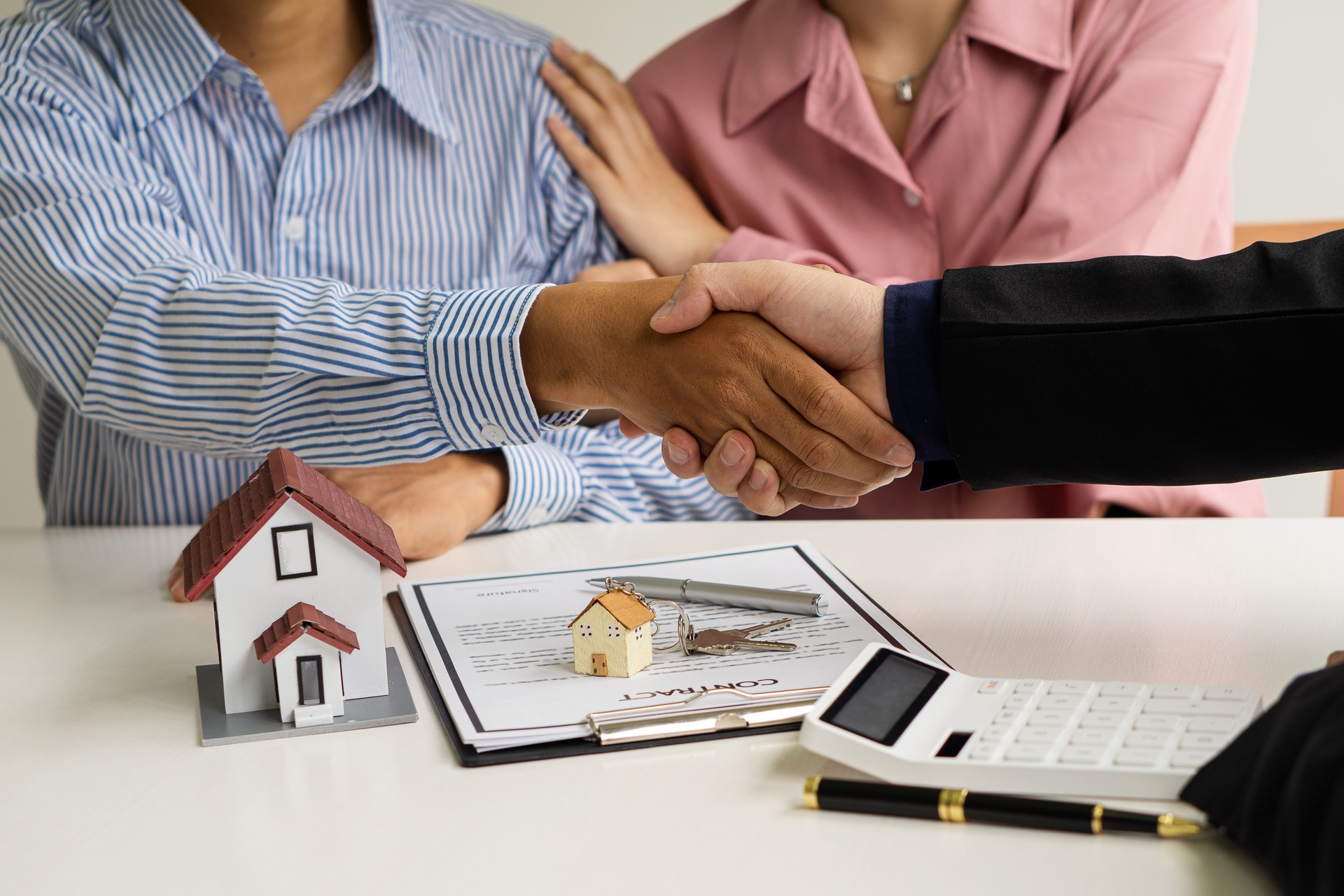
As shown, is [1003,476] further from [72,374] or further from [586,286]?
[72,374]

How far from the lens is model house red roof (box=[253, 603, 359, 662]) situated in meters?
0.66

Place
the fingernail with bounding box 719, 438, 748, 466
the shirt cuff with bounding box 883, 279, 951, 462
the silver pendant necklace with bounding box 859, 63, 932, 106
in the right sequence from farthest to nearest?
the silver pendant necklace with bounding box 859, 63, 932, 106 < the fingernail with bounding box 719, 438, 748, 466 < the shirt cuff with bounding box 883, 279, 951, 462

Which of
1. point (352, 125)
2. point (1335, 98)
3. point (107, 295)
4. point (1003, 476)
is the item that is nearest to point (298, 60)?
point (352, 125)

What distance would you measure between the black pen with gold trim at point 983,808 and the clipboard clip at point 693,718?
0.27 ft

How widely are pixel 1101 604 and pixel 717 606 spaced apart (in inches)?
10.8

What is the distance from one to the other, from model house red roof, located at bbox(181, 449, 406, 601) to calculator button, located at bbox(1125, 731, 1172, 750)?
412 millimetres

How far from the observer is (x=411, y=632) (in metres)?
0.84

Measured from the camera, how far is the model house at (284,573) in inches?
26.3

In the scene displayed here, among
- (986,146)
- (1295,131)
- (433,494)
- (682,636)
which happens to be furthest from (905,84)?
(1295,131)

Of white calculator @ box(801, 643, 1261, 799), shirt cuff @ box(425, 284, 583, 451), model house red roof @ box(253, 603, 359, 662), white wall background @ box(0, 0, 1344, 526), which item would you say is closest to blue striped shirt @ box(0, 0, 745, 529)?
shirt cuff @ box(425, 284, 583, 451)

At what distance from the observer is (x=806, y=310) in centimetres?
92

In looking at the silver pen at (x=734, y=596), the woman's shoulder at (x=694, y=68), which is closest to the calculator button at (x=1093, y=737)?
the silver pen at (x=734, y=596)

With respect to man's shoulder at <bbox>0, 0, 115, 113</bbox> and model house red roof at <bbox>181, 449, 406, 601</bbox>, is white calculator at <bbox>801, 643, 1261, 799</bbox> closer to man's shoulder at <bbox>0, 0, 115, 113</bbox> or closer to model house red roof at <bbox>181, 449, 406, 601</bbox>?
model house red roof at <bbox>181, 449, 406, 601</bbox>

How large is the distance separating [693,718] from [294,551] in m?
0.25
